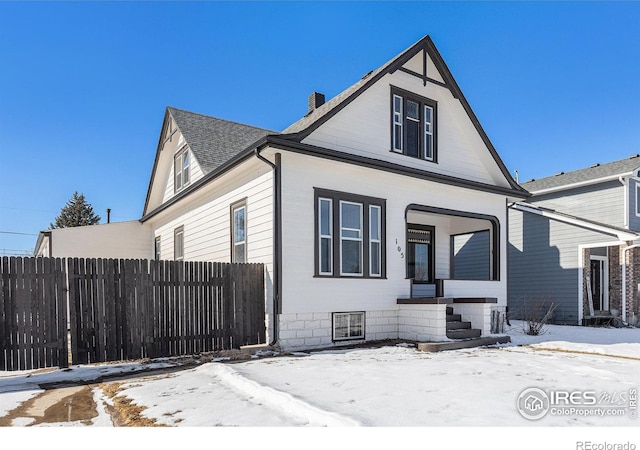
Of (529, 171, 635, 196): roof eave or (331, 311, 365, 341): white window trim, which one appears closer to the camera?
(331, 311, 365, 341): white window trim

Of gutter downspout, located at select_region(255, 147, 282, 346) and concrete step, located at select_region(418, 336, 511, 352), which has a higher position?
gutter downspout, located at select_region(255, 147, 282, 346)

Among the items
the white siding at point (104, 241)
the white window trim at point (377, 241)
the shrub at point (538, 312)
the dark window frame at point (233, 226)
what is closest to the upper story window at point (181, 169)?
the white siding at point (104, 241)

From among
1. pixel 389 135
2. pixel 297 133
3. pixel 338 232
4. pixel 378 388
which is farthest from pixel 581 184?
pixel 378 388

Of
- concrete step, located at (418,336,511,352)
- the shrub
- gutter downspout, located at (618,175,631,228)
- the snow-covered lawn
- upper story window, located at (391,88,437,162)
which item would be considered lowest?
the shrub

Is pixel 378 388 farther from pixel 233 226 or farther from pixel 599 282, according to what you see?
pixel 599 282

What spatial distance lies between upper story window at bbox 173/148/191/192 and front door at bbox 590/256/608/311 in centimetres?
1520

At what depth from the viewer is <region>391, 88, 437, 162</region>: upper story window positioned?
434 inches

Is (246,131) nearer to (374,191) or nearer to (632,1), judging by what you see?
(374,191)

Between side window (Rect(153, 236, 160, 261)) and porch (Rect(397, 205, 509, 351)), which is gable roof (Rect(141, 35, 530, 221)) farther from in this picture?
porch (Rect(397, 205, 509, 351))

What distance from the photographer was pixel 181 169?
48.4 feet

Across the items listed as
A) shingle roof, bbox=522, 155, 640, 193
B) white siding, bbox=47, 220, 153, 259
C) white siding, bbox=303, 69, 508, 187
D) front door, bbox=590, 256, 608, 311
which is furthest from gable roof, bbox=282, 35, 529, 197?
white siding, bbox=47, 220, 153, 259

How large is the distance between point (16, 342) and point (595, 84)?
583 inches

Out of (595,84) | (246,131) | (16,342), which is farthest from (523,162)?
(16,342)

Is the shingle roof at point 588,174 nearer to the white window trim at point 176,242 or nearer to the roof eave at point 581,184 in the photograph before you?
the roof eave at point 581,184
